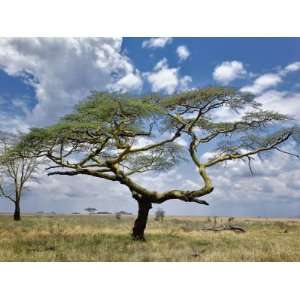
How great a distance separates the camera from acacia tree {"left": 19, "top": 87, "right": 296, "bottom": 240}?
32.4 ft

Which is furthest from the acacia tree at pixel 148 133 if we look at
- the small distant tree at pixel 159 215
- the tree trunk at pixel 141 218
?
the small distant tree at pixel 159 215

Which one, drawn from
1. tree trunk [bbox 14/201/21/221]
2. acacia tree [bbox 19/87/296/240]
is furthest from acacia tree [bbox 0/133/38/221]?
acacia tree [bbox 19/87/296/240]

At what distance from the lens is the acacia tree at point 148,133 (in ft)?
32.4

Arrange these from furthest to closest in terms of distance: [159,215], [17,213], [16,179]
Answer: [159,215] → [16,179] → [17,213]

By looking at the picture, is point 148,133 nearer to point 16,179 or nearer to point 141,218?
point 141,218

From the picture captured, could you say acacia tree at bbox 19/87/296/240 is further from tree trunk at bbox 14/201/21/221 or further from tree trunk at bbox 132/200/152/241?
tree trunk at bbox 14/201/21/221

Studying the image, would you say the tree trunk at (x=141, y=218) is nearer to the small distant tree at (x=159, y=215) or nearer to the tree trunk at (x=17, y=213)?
the tree trunk at (x=17, y=213)

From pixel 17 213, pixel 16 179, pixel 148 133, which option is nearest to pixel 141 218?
pixel 148 133

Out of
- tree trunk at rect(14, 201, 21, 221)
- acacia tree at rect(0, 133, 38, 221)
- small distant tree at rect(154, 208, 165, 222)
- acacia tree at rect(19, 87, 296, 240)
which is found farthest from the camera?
small distant tree at rect(154, 208, 165, 222)

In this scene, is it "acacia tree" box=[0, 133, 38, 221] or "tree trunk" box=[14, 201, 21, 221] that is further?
"acacia tree" box=[0, 133, 38, 221]

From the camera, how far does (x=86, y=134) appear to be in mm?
10227

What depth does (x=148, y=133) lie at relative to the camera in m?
10.6
